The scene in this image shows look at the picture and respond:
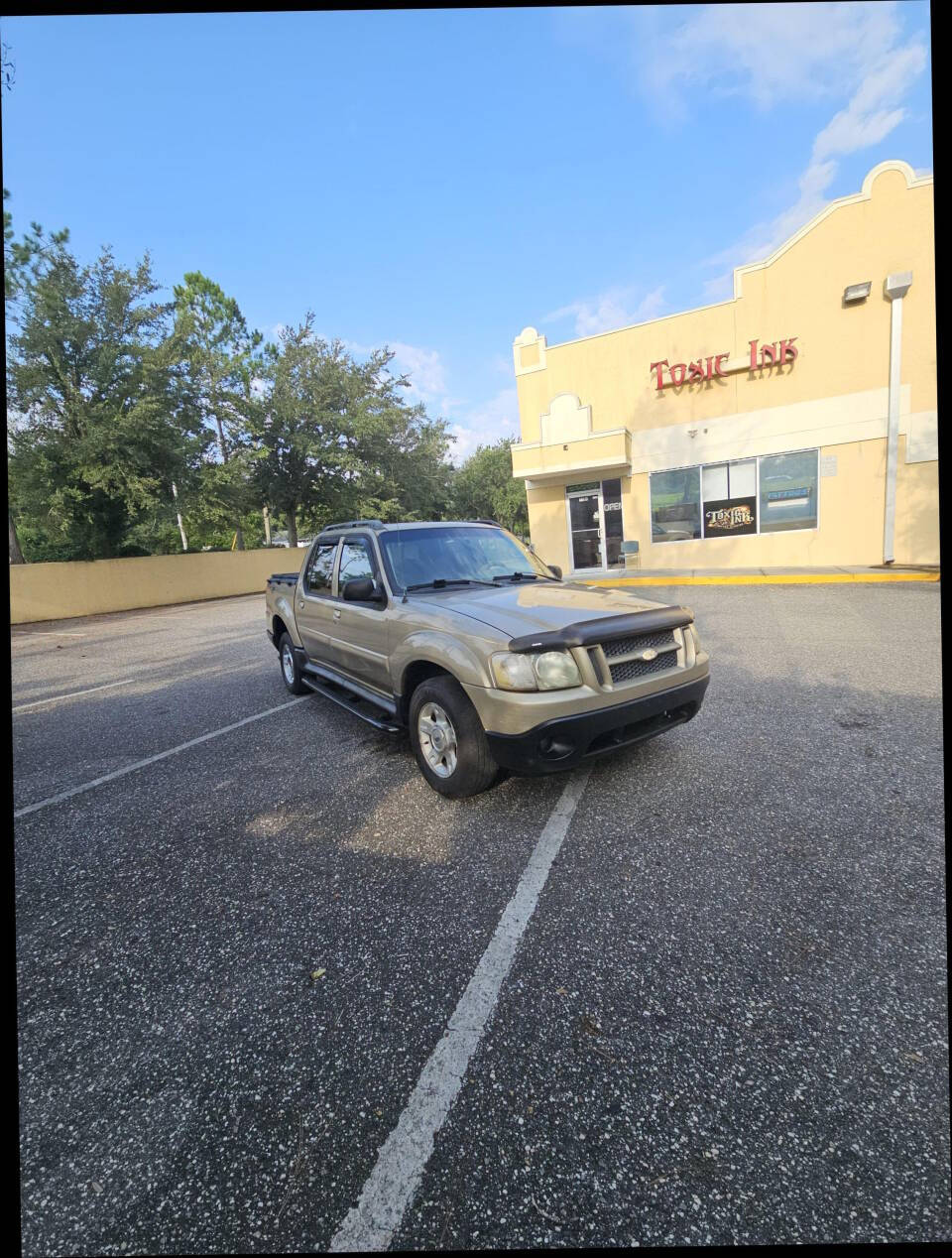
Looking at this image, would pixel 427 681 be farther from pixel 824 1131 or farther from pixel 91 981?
pixel 824 1131

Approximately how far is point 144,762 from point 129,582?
1651 centimetres

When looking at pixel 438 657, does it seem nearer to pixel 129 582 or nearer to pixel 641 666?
pixel 641 666

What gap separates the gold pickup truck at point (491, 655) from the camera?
3.67 meters

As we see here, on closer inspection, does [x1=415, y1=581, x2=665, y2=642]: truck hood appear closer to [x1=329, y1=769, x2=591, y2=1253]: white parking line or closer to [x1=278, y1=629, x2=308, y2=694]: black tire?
[x1=329, y1=769, x2=591, y2=1253]: white parking line

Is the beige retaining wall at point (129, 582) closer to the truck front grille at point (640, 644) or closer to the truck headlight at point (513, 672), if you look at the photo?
the truck headlight at point (513, 672)


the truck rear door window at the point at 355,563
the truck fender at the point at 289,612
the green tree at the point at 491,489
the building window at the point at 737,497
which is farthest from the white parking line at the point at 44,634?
the green tree at the point at 491,489

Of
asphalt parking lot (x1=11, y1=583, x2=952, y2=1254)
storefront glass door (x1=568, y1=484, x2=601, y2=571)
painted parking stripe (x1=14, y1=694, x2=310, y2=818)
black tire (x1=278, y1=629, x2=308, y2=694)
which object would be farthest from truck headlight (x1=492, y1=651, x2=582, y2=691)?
storefront glass door (x1=568, y1=484, x2=601, y2=571)

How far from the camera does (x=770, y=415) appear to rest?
15.6 m

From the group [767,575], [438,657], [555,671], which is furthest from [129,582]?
[555,671]

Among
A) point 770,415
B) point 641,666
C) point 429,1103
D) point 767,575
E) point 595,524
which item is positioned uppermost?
point 770,415

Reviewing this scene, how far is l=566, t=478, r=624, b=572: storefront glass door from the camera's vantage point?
718 inches

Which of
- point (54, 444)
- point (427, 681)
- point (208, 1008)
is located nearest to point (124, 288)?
point (54, 444)

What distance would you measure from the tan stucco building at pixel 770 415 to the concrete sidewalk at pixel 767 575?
0.91m

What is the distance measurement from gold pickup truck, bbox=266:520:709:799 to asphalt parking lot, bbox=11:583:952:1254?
469mm
